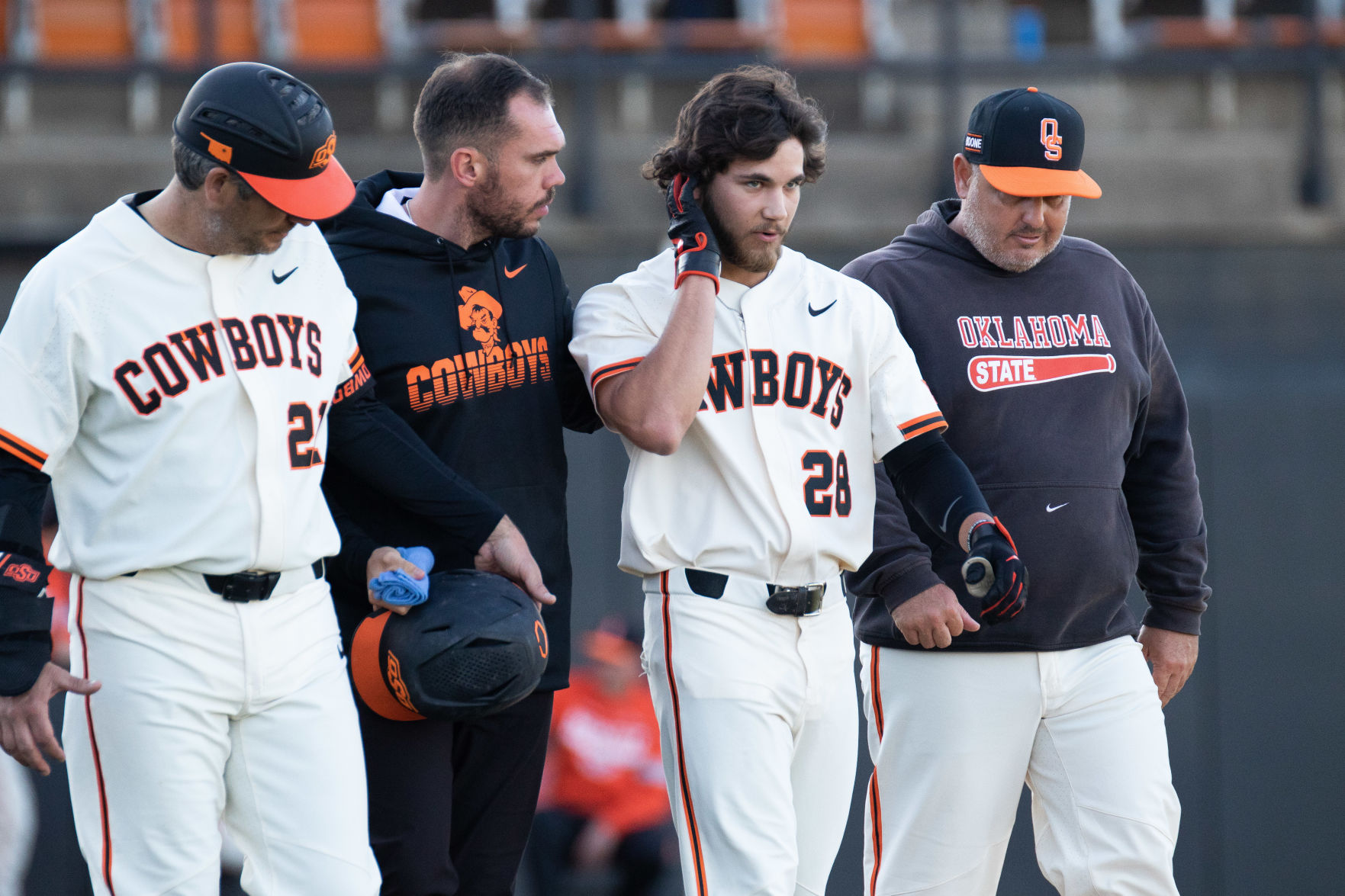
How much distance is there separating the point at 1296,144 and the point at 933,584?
6.83 meters

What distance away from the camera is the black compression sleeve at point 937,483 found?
3172mm

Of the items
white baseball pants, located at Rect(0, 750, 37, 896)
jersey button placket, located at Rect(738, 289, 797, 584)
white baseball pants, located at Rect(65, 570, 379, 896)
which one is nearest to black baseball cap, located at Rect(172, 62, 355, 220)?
white baseball pants, located at Rect(65, 570, 379, 896)

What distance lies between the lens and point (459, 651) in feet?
9.66

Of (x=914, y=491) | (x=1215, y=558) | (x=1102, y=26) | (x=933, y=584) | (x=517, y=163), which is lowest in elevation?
(x=1215, y=558)

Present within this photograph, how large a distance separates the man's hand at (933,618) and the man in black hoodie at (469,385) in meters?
0.81

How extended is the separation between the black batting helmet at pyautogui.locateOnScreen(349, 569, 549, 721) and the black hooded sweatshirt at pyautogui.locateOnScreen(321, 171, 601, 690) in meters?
0.23

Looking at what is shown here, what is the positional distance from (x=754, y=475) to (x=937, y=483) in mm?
436

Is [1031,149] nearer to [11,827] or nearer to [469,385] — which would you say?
[469,385]

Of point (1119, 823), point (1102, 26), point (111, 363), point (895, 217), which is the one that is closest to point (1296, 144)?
point (1102, 26)

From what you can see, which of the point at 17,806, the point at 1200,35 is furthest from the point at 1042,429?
the point at 1200,35

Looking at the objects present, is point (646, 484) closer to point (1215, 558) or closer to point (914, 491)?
point (914, 491)

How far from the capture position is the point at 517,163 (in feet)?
10.9

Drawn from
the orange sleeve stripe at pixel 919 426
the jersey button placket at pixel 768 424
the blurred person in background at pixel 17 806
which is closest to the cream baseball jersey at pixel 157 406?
the jersey button placket at pixel 768 424

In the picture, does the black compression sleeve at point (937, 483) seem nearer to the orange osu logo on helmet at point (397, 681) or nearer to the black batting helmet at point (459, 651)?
the black batting helmet at point (459, 651)
